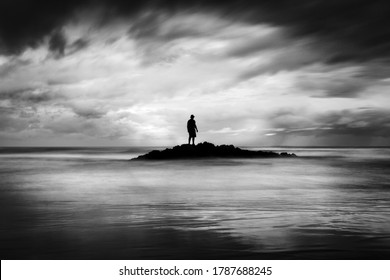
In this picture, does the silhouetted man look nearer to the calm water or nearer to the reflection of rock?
the reflection of rock

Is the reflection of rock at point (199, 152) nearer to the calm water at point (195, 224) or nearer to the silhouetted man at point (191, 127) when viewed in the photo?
the silhouetted man at point (191, 127)

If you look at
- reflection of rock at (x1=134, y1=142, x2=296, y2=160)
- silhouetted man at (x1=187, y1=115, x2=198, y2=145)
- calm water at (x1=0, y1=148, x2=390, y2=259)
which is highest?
silhouetted man at (x1=187, y1=115, x2=198, y2=145)

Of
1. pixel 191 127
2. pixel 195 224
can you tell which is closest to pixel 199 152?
pixel 191 127

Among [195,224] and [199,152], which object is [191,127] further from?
[195,224]

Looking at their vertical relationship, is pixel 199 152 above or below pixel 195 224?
above

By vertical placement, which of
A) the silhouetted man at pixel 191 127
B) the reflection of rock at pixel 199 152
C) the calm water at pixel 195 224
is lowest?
the calm water at pixel 195 224

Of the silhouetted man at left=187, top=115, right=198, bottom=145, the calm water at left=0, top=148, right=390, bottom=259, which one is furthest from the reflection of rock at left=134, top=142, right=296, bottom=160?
the calm water at left=0, top=148, right=390, bottom=259

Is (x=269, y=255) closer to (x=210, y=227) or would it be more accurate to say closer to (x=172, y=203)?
(x=210, y=227)

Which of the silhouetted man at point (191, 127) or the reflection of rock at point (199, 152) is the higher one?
the silhouetted man at point (191, 127)

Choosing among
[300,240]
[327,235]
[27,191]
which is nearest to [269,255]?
[300,240]

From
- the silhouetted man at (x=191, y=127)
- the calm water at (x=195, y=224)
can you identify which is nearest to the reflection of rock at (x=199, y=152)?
the silhouetted man at (x=191, y=127)

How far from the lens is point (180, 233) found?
602cm

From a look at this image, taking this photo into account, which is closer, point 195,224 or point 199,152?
point 195,224

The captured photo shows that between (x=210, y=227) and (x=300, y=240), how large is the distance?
5.07 feet
